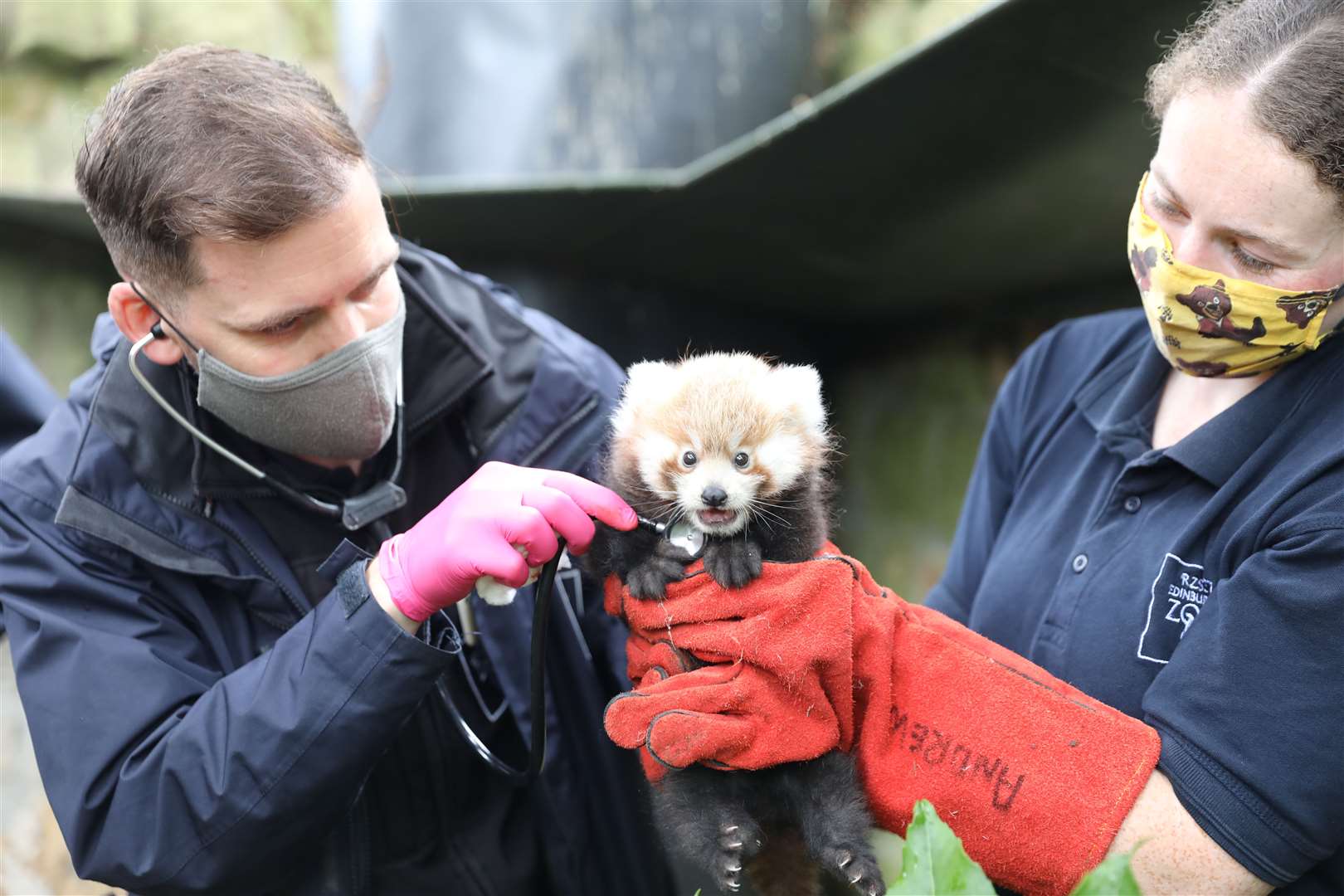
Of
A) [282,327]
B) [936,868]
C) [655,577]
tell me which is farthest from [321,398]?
[936,868]

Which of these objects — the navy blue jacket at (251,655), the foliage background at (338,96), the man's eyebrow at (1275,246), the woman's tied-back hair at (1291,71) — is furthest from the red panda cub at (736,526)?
the foliage background at (338,96)

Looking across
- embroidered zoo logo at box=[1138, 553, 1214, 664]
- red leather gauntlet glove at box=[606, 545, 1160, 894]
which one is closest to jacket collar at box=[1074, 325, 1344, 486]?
embroidered zoo logo at box=[1138, 553, 1214, 664]

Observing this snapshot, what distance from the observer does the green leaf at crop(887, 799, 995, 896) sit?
1.21m

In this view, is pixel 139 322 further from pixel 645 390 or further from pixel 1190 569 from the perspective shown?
pixel 1190 569

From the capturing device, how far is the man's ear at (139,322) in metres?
2.07

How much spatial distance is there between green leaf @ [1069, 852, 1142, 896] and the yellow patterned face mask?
107cm

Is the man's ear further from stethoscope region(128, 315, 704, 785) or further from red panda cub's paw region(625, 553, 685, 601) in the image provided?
red panda cub's paw region(625, 553, 685, 601)

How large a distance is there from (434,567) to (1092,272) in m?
→ 3.66

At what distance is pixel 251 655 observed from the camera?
211 cm

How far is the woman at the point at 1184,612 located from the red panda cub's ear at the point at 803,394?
50 cm

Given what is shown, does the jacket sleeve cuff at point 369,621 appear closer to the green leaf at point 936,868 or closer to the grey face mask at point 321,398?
the grey face mask at point 321,398

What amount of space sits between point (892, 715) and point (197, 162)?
1709mm

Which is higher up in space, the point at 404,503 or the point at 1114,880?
the point at 1114,880

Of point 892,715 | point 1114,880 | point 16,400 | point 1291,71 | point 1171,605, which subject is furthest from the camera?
point 16,400
